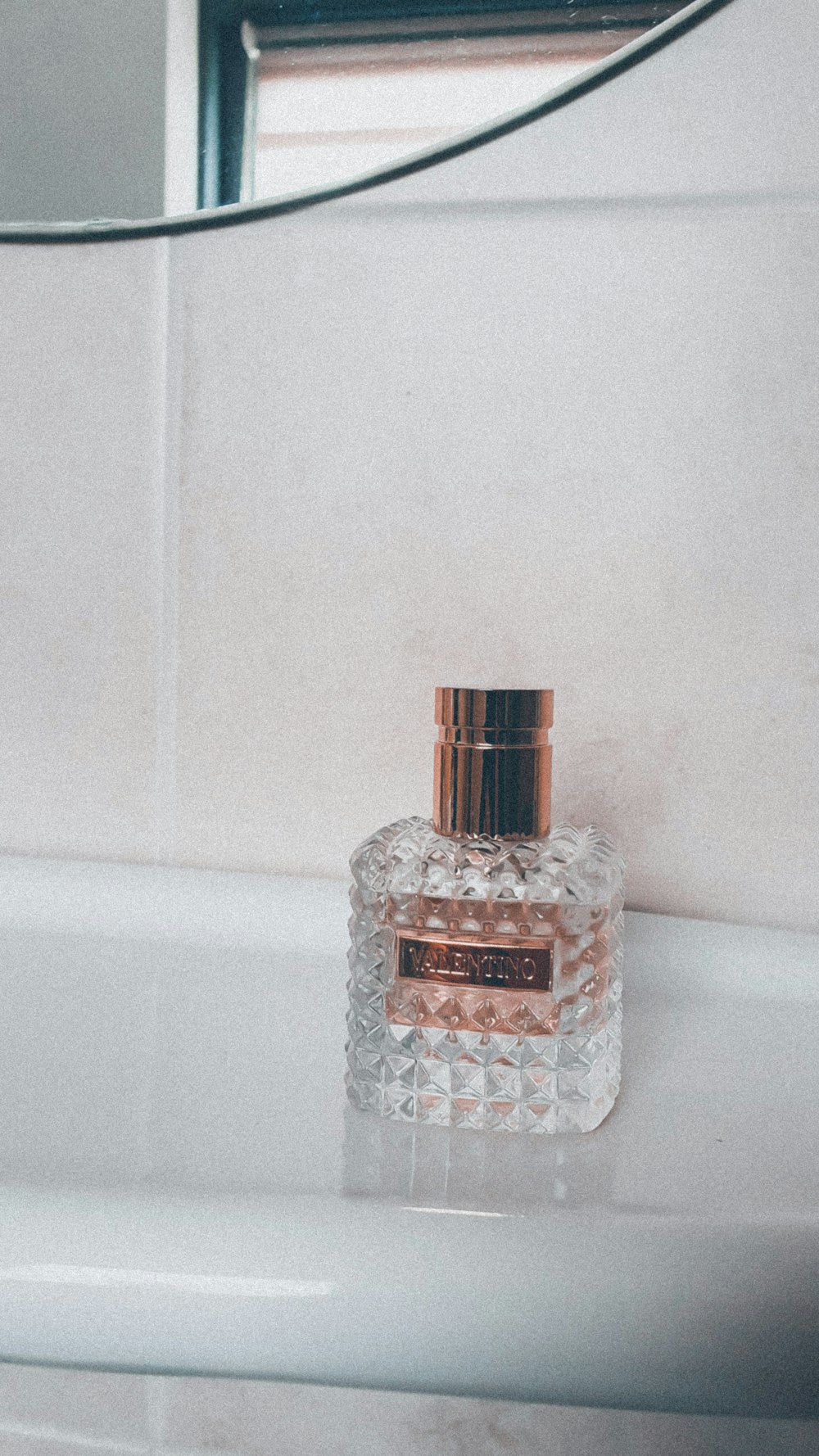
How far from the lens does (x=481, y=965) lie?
0.31 m

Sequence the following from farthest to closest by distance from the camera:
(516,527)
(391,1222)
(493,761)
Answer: (516,527), (493,761), (391,1222)

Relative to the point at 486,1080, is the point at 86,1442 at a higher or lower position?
lower

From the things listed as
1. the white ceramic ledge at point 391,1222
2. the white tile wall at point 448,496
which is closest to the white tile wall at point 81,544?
the white tile wall at point 448,496

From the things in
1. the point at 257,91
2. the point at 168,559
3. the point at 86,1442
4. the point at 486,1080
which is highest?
the point at 257,91

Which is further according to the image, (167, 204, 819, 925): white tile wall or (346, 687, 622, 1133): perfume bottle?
(167, 204, 819, 925): white tile wall

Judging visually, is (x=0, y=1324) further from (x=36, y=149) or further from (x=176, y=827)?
(x=36, y=149)

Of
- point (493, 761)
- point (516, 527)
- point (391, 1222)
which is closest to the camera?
point (391, 1222)

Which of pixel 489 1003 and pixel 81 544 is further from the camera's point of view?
pixel 81 544

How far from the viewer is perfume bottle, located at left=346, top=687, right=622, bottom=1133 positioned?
0.99 feet

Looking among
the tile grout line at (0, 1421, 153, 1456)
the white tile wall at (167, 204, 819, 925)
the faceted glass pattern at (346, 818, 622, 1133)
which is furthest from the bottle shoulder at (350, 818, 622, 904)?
the tile grout line at (0, 1421, 153, 1456)

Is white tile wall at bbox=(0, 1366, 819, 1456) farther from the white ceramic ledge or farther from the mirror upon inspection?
the mirror

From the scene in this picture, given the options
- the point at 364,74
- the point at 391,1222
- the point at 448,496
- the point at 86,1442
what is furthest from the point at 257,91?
the point at 86,1442

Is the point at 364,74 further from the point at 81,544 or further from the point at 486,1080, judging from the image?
the point at 486,1080

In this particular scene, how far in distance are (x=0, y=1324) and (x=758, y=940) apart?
1.08 feet
